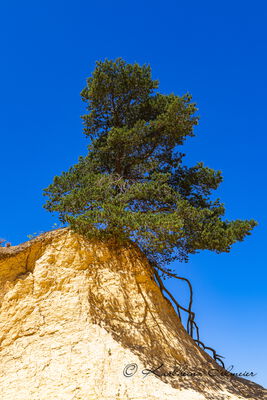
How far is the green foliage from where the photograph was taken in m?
11.8

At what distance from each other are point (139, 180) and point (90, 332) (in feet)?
24.0

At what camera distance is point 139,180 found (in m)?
15.3

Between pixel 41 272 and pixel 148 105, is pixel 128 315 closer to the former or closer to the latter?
pixel 41 272

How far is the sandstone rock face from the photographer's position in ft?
29.8

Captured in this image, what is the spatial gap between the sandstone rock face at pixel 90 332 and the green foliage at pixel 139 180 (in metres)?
1.35

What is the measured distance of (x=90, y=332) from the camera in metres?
10.2

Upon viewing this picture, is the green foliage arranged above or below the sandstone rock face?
above

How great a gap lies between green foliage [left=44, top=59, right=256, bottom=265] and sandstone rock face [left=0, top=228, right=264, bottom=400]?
135 cm

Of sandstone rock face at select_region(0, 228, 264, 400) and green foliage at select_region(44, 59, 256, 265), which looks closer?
sandstone rock face at select_region(0, 228, 264, 400)

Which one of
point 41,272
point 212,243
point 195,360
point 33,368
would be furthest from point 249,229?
point 33,368

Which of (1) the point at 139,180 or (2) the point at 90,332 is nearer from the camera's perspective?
(2) the point at 90,332

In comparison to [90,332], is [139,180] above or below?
above

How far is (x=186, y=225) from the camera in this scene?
1274 centimetres

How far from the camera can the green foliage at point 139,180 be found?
11828 mm
